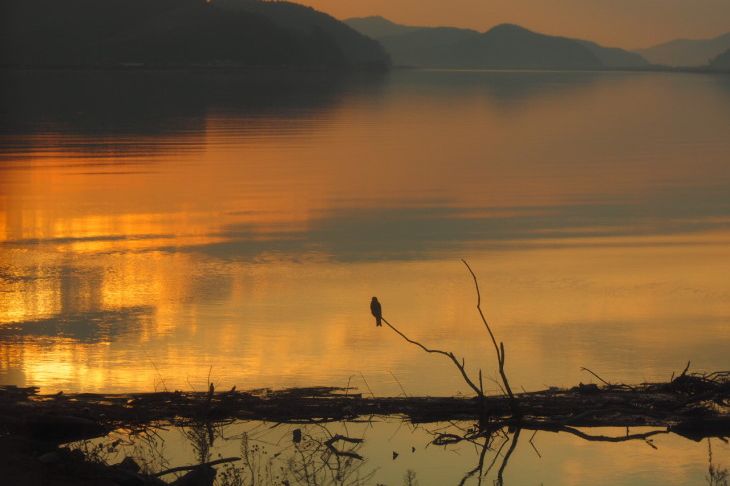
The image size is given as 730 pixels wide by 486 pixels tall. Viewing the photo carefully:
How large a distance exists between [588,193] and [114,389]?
652 inches

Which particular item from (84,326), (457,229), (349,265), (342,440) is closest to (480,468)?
(342,440)

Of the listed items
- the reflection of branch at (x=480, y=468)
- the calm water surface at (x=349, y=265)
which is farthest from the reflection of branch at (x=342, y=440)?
the calm water surface at (x=349, y=265)

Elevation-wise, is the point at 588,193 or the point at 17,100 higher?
the point at 17,100

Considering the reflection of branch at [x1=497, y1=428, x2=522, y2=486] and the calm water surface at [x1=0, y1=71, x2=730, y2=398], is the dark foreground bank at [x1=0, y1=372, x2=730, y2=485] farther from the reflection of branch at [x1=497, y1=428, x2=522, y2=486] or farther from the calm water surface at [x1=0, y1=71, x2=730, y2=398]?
the calm water surface at [x1=0, y1=71, x2=730, y2=398]

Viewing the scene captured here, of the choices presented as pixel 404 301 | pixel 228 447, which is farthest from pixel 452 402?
pixel 404 301

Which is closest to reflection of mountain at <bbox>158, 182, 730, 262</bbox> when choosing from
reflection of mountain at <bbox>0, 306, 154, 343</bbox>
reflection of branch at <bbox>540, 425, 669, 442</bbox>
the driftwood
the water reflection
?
reflection of mountain at <bbox>0, 306, 154, 343</bbox>

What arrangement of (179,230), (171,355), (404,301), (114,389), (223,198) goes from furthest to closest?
(223,198), (179,230), (404,301), (171,355), (114,389)

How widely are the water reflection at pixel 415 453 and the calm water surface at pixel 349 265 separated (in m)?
1.37

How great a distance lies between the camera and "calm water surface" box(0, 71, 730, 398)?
11773 millimetres

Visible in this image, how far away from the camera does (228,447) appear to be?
30.0 feet

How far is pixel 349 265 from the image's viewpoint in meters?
16.8

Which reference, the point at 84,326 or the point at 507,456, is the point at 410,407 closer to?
the point at 507,456

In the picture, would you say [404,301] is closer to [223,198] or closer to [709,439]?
[709,439]

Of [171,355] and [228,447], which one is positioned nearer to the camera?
[228,447]
